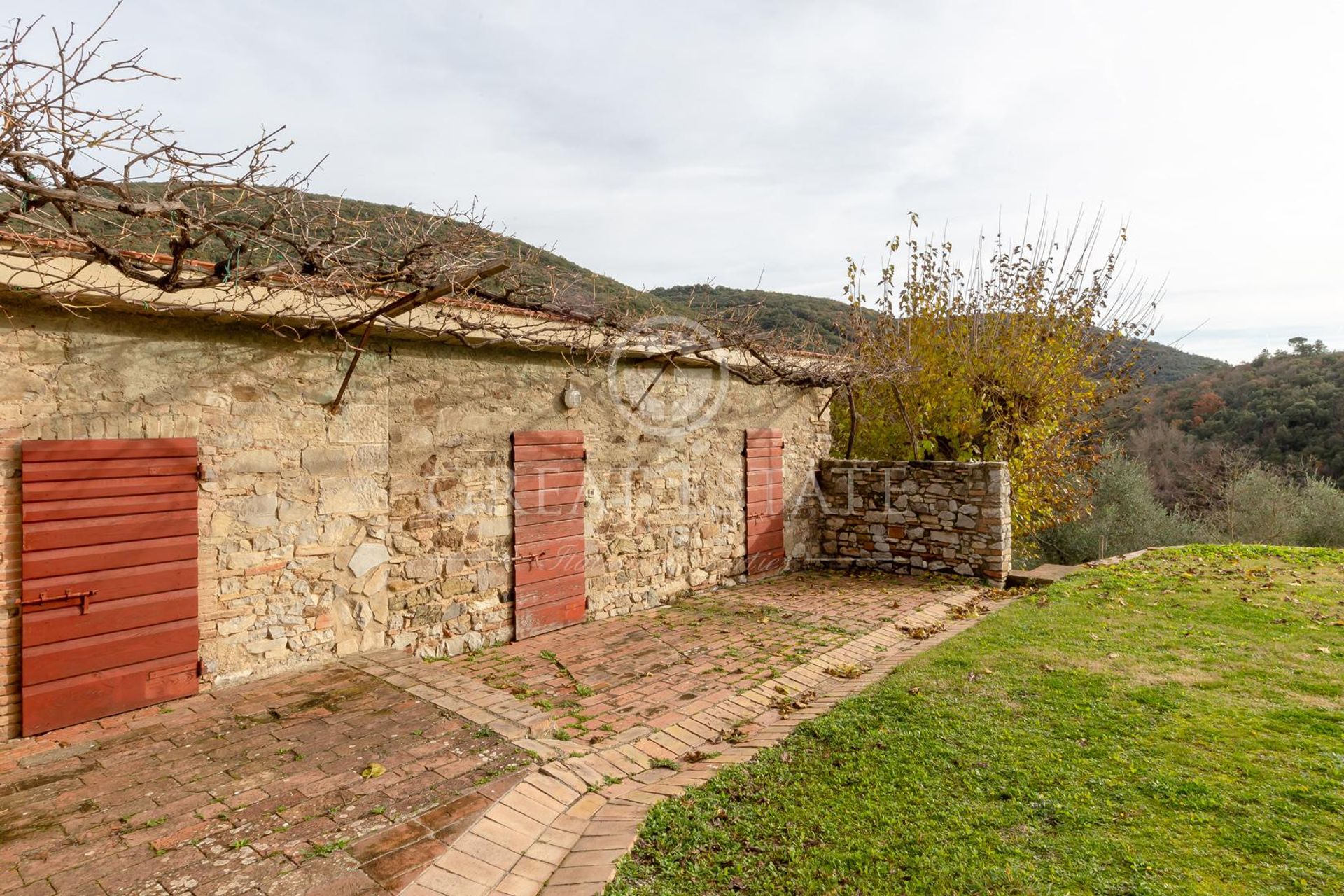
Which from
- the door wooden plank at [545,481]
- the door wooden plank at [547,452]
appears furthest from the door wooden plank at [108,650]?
the door wooden plank at [547,452]

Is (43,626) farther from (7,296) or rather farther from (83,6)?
(83,6)

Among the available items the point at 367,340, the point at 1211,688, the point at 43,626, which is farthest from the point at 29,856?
the point at 1211,688

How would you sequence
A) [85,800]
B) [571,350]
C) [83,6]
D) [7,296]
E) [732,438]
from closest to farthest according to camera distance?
1. [83,6]
2. [85,800]
3. [7,296]
4. [571,350]
5. [732,438]

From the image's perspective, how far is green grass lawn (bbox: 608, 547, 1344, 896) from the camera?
2482mm

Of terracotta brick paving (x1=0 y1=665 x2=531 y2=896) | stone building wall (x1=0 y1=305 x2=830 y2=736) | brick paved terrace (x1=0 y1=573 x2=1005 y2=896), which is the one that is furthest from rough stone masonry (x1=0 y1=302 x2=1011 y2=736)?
terracotta brick paving (x1=0 y1=665 x2=531 y2=896)

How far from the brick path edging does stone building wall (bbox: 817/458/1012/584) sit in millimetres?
3243

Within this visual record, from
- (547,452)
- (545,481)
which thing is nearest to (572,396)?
(547,452)

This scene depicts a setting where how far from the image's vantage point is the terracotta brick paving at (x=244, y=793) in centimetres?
246

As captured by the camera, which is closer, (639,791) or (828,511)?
(639,791)

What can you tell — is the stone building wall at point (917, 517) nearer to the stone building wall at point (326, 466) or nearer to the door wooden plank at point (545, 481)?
the stone building wall at point (326, 466)

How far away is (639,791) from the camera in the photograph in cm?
323

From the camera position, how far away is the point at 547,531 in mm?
6059

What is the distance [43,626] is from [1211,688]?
23.0 ft

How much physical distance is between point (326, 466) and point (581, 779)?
2967mm
